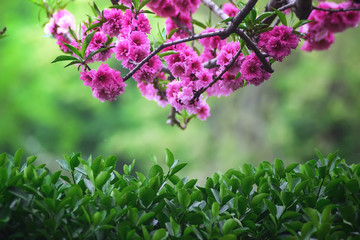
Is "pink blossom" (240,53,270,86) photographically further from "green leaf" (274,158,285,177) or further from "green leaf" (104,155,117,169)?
"green leaf" (104,155,117,169)

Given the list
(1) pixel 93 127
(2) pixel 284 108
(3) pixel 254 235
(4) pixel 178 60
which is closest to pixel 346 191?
(3) pixel 254 235

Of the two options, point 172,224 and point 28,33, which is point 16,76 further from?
point 172,224

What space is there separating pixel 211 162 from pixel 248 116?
1.03 m

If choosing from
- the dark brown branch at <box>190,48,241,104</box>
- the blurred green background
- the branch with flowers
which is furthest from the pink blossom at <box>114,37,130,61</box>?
the blurred green background

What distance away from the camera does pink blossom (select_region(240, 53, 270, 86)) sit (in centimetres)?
124

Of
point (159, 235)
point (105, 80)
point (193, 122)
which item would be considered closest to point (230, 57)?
point (105, 80)

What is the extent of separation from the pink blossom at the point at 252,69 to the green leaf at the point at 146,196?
1.64 ft

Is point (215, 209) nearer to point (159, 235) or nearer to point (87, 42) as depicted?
point (159, 235)

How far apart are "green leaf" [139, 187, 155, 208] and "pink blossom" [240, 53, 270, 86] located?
0.50 metres

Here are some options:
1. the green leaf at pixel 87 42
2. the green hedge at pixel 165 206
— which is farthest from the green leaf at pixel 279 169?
the green leaf at pixel 87 42

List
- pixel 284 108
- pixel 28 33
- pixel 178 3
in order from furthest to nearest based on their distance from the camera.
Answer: pixel 28 33 → pixel 284 108 → pixel 178 3

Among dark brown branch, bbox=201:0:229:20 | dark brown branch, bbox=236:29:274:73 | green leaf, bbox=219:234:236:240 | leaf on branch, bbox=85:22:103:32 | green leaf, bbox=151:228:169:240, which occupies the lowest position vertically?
green leaf, bbox=151:228:169:240

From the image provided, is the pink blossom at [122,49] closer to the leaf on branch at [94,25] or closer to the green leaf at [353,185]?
the leaf on branch at [94,25]

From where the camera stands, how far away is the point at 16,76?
23.0 feet
